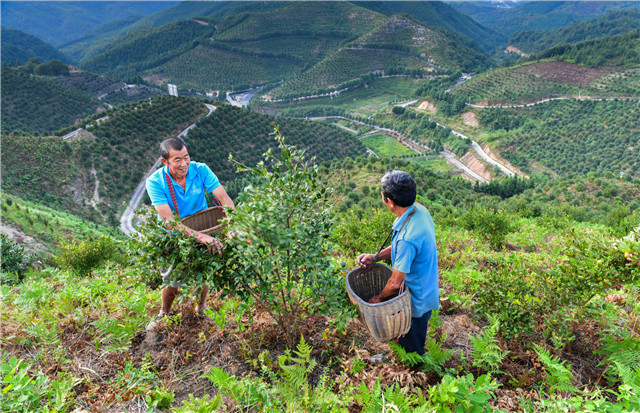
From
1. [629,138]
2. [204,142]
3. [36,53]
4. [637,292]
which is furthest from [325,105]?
[36,53]

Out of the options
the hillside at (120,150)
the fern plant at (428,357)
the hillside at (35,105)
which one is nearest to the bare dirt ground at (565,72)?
the hillside at (120,150)

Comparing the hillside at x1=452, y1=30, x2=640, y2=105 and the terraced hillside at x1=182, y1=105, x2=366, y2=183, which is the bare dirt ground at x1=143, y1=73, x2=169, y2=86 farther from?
the hillside at x1=452, y1=30, x2=640, y2=105

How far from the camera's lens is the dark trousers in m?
3.28

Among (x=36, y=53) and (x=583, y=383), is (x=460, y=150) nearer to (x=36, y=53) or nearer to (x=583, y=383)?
(x=583, y=383)

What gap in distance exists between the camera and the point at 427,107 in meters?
84.1

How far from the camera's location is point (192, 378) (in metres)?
3.41

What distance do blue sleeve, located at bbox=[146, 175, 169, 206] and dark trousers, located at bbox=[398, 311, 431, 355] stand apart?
3.01 metres

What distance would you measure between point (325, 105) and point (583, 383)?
325 ft

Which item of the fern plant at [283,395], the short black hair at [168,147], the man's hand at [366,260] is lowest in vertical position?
the fern plant at [283,395]

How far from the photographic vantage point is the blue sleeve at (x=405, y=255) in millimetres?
2887

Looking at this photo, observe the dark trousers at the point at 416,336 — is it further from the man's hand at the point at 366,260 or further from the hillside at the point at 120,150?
the hillside at the point at 120,150

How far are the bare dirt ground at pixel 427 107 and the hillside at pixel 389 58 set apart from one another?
23782 millimetres

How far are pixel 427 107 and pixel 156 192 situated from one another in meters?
89.5

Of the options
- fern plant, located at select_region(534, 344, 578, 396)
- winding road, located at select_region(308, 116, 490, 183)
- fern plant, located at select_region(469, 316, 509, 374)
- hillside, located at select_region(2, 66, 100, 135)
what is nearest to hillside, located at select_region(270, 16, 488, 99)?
winding road, located at select_region(308, 116, 490, 183)
